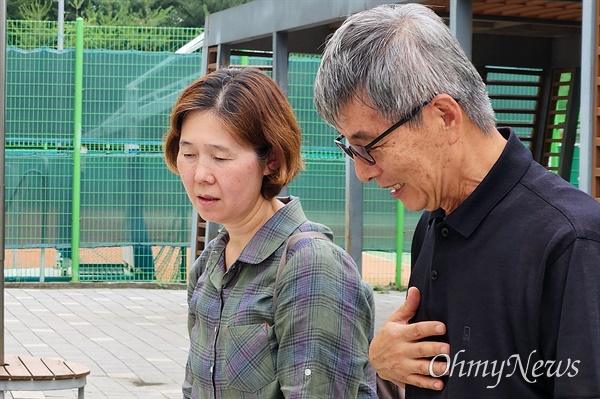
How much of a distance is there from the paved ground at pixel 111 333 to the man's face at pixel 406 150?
19.7 ft

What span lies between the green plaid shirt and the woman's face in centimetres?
12

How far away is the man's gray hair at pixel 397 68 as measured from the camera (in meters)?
1.92

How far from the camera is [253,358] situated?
262 centimetres

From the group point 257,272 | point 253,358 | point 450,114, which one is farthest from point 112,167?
point 450,114

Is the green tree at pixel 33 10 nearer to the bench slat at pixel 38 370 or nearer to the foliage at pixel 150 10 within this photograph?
the foliage at pixel 150 10

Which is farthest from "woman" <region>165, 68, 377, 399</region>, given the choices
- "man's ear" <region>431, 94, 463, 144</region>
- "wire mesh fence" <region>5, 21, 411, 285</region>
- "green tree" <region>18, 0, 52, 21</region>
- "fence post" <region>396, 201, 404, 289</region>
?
"green tree" <region>18, 0, 52, 21</region>

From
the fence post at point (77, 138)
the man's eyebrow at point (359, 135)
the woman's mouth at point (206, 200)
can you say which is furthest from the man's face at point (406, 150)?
the fence post at point (77, 138)

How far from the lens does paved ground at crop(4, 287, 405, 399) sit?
8219mm

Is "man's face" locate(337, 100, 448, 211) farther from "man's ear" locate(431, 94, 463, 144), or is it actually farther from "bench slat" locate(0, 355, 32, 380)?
"bench slat" locate(0, 355, 32, 380)

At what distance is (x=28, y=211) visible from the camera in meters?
14.1

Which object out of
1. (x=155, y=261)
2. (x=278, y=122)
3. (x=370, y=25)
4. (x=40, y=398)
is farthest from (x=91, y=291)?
(x=370, y=25)

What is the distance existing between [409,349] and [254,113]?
105 centimetres

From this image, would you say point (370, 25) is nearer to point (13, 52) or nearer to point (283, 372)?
point (283, 372)

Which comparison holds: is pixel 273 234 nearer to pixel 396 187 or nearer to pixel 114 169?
pixel 396 187
